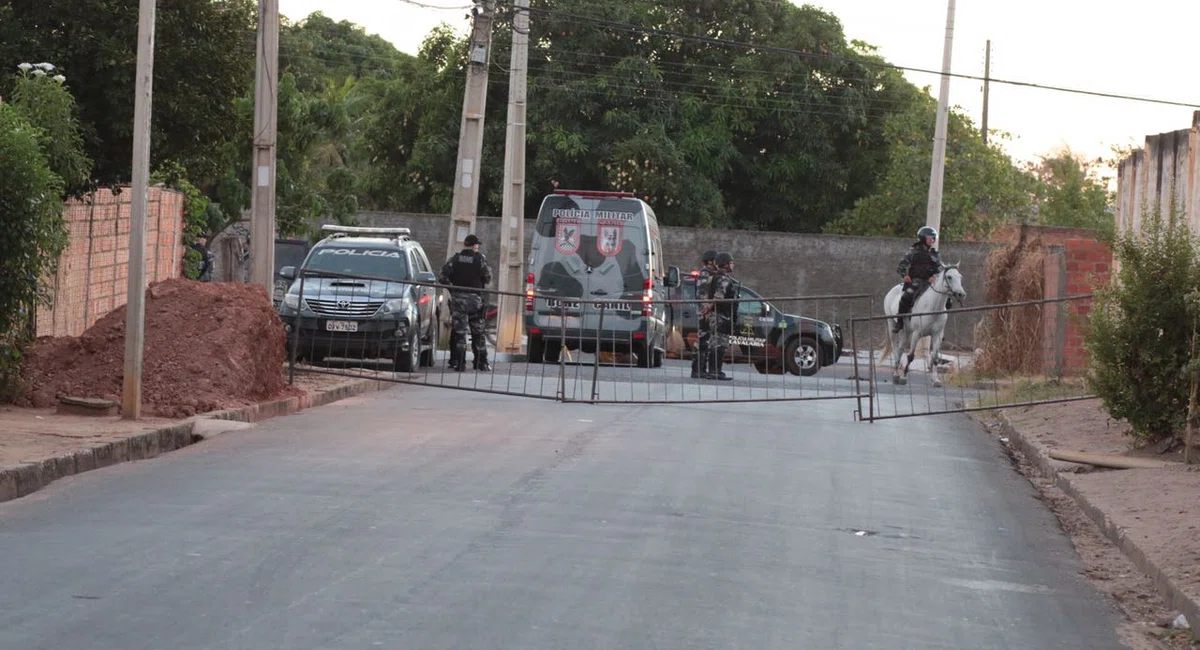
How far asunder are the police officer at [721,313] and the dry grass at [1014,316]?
3996 millimetres

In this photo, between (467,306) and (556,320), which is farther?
(556,320)

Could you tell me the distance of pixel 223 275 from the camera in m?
39.0

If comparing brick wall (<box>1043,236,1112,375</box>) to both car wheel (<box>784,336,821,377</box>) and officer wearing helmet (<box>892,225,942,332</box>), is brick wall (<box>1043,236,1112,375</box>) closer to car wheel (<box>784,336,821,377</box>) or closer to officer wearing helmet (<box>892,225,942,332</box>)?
officer wearing helmet (<box>892,225,942,332</box>)

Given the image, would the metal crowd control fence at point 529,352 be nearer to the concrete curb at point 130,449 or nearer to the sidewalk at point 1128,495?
the concrete curb at point 130,449

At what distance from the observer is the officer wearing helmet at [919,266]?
22.4 m

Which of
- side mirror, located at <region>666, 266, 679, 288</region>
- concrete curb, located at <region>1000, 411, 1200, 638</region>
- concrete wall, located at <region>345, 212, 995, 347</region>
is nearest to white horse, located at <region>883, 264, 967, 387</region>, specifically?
concrete curb, located at <region>1000, 411, 1200, 638</region>

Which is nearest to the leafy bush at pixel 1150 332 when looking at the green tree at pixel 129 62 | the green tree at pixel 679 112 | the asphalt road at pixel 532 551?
the asphalt road at pixel 532 551

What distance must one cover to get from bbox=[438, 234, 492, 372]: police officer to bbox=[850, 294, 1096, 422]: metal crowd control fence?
5.20 meters

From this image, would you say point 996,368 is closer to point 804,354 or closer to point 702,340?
point 804,354

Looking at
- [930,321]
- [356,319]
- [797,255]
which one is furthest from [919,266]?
[797,255]

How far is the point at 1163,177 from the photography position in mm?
17609

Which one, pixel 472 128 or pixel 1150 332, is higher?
pixel 472 128

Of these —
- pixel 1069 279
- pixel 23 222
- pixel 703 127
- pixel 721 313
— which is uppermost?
pixel 703 127

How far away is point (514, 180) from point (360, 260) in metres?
7.20
